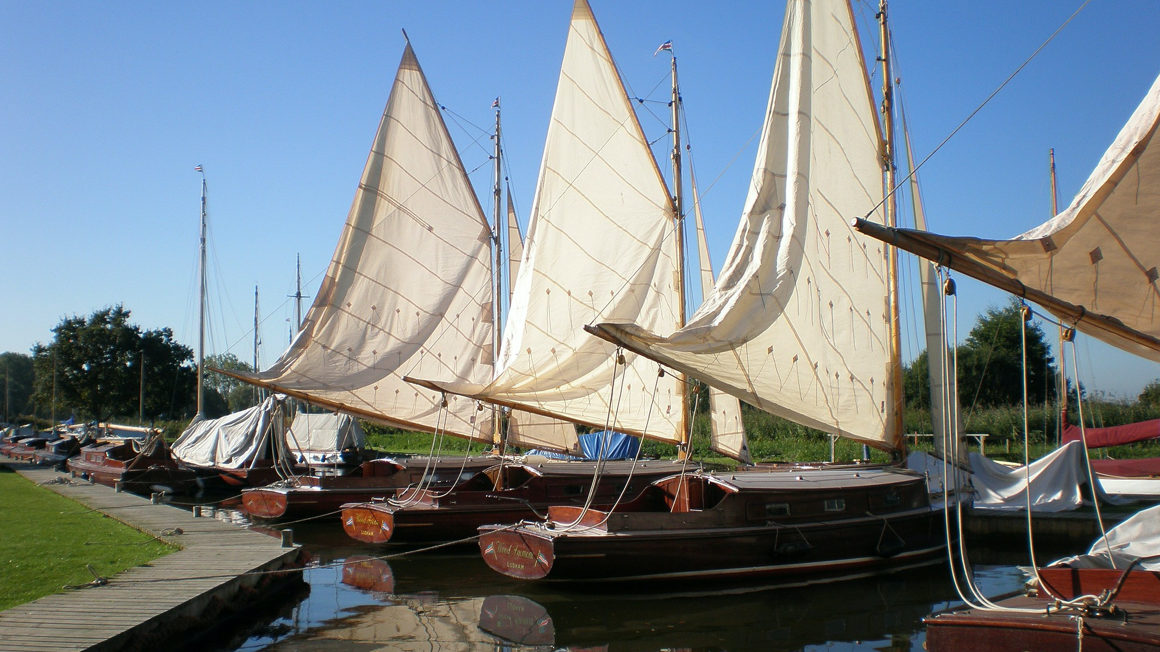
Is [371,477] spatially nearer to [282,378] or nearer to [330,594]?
[282,378]

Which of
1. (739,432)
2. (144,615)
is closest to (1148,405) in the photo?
(739,432)

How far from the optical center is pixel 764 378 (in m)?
15.1

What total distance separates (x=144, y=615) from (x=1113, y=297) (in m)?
10.7

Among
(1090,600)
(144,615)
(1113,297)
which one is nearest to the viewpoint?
(1090,600)

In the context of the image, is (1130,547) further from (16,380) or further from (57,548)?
(16,380)

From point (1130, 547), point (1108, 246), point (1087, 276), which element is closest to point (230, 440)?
point (1130, 547)

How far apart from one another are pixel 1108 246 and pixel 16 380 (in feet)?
545

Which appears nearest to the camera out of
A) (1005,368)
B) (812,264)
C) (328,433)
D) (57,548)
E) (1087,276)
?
(1087,276)

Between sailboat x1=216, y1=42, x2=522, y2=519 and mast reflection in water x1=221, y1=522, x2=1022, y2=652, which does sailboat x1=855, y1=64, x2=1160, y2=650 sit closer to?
mast reflection in water x1=221, y1=522, x2=1022, y2=652

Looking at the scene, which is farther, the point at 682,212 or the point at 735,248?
the point at 682,212

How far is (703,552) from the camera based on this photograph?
13.5 m

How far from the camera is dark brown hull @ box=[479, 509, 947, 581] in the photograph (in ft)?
42.2

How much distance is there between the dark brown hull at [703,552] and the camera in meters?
12.9

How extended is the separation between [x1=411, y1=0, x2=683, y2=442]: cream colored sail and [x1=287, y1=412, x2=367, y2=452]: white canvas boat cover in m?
18.4
